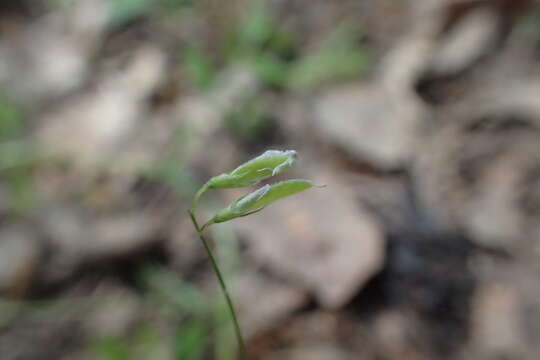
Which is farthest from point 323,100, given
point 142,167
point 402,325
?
point 402,325

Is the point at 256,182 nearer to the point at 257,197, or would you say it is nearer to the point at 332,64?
the point at 257,197

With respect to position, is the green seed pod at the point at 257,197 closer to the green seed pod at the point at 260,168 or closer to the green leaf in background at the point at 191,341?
the green seed pod at the point at 260,168

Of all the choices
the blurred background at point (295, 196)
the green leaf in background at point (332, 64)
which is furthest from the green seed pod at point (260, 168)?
the green leaf in background at point (332, 64)

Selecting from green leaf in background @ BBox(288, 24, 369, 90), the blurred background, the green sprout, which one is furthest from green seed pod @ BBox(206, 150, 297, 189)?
green leaf in background @ BBox(288, 24, 369, 90)

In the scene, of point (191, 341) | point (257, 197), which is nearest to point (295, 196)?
point (191, 341)

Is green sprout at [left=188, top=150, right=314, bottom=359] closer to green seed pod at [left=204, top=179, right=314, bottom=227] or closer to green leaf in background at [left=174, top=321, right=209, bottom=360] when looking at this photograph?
green seed pod at [left=204, top=179, right=314, bottom=227]

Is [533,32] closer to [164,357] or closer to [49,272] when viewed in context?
[164,357]
